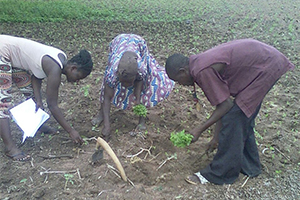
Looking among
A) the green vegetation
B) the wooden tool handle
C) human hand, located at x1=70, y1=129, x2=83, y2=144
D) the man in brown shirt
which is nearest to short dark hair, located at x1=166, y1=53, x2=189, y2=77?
the man in brown shirt

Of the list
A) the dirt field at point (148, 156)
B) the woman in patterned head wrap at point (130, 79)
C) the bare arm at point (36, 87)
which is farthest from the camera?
the bare arm at point (36, 87)

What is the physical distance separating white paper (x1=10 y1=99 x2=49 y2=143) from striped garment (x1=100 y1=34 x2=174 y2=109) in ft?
2.98

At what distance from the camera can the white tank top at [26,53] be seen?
3.62 metres

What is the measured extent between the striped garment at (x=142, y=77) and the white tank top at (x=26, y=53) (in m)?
0.79

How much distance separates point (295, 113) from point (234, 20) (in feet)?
18.2

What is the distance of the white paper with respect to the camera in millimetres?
3594

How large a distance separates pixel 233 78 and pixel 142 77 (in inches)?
55.4

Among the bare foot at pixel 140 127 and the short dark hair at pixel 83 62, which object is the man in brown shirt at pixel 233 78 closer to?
the short dark hair at pixel 83 62

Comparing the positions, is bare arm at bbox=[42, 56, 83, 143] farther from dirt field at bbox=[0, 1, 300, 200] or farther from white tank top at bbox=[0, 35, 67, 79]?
dirt field at bbox=[0, 1, 300, 200]

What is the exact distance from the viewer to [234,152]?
3.28 metres

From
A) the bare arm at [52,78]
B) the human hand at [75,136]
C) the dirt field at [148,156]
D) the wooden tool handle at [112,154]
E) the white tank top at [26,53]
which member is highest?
the white tank top at [26,53]

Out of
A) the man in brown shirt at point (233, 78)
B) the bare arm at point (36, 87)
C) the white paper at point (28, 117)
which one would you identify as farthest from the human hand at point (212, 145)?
the bare arm at point (36, 87)

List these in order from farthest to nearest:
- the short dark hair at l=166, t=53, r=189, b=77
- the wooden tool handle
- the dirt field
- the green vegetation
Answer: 1. the green vegetation
2. the dirt field
3. the wooden tool handle
4. the short dark hair at l=166, t=53, r=189, b=77

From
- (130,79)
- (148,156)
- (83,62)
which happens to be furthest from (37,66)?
(148,156)
